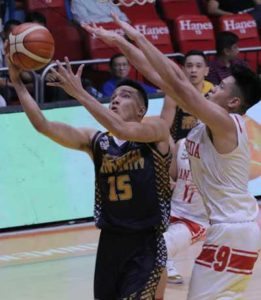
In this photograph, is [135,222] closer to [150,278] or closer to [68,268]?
[150,278]

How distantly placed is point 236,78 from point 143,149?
688 mm

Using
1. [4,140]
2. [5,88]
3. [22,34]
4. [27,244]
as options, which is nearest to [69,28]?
[5,88]

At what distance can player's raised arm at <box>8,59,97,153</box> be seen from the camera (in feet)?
18.6

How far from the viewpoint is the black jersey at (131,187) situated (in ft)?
18.9

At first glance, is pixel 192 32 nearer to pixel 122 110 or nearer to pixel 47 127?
pixel 122 110

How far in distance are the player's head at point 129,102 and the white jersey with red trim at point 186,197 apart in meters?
1.89

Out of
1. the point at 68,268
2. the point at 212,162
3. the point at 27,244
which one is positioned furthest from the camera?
the point at 27,244

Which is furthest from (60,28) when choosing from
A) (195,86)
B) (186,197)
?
(186,197)

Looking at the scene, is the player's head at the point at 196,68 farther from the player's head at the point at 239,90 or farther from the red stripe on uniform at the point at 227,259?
the red stripe on uniform at the point at 227,259

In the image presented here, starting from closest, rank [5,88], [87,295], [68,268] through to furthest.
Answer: [87,295]
[68,268]
[5,88]

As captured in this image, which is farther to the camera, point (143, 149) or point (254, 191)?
point (254, 191)

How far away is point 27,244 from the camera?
9.46 metres

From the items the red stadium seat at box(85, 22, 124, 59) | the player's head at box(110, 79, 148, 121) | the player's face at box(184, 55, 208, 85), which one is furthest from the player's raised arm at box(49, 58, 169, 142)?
the red stadium seat at box(85, 22, 124, 59)

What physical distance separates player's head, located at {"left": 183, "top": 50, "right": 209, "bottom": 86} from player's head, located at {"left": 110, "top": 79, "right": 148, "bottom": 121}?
10.5ft
